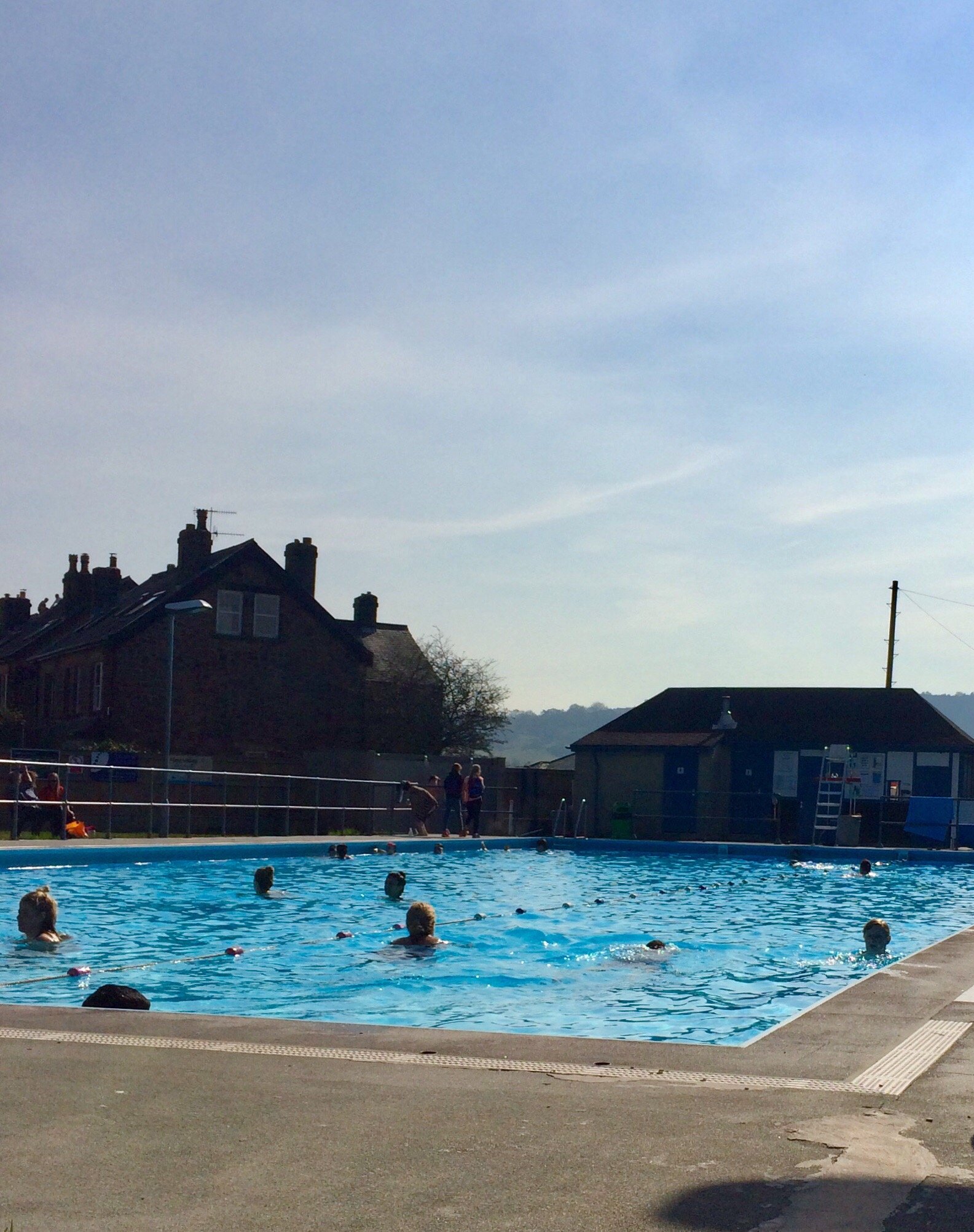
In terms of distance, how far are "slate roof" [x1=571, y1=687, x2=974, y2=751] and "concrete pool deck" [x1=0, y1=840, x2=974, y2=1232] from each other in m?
39.4

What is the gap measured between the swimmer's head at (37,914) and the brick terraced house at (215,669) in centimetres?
2767

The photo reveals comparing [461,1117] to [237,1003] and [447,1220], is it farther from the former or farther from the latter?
[237,1003]

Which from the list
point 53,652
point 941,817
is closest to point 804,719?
point 941,817

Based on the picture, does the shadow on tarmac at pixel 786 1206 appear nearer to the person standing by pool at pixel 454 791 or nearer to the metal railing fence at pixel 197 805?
the metal railing fence at pixel 197 805

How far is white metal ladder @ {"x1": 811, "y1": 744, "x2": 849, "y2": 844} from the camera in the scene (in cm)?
4038

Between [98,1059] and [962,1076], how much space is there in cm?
372

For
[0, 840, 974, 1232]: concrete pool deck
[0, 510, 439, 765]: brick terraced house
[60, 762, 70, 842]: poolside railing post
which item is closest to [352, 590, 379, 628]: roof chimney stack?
[0, 510, 439, 765]: brick terraced house

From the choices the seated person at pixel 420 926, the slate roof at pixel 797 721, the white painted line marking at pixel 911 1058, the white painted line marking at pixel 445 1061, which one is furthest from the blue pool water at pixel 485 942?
the slate roof at pixel 797 721

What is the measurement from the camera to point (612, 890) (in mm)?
22875

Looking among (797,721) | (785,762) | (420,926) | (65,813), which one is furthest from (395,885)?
(797,721)

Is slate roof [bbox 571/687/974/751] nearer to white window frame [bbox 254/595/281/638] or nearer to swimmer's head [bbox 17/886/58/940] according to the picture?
white window frame [bbox 254/595/281/638]

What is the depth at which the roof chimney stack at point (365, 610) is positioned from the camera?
186 ft

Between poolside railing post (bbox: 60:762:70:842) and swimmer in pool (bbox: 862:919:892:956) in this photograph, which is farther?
poolside railing post (bbox: 60:762:70:842)

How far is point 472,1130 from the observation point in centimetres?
491
